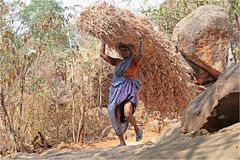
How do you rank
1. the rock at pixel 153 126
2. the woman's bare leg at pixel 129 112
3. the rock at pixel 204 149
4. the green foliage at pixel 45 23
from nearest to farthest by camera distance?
the rock at pixel 204 149, the woman's bare leg at pixel 129 112, the green foliage at pixel 45 23, the rock at pixel 153 126

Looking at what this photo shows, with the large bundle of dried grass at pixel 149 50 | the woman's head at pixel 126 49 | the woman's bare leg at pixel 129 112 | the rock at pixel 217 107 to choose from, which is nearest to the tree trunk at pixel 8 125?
the large bundle of dried grass at pixel 149 50

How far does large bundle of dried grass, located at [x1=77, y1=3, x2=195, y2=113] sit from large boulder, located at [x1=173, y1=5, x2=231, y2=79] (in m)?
3.43

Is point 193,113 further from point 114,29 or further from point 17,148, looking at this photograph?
point 17,148

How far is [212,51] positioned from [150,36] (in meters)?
4.41

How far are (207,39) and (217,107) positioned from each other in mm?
6612

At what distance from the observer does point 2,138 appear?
8.78m

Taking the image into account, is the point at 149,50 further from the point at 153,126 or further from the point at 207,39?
the point at 153,126

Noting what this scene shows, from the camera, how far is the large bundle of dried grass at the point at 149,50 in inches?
216

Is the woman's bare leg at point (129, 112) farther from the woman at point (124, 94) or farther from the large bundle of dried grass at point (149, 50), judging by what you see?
the large bundle of dried grass at point (149, 50)

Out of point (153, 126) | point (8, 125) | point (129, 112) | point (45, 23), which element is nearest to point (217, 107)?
point (129, 112)

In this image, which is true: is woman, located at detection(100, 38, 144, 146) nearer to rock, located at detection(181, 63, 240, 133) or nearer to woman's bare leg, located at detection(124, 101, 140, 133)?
woman's bare leg, located at detection(124, 101, 140, 133)

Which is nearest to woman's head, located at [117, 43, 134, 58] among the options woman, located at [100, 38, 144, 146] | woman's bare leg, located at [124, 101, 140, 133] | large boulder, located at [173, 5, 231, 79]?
woman, located at [100, 38, 144, 146]

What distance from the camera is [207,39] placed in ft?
32.6

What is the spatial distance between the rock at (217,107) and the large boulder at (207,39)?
6.22m
